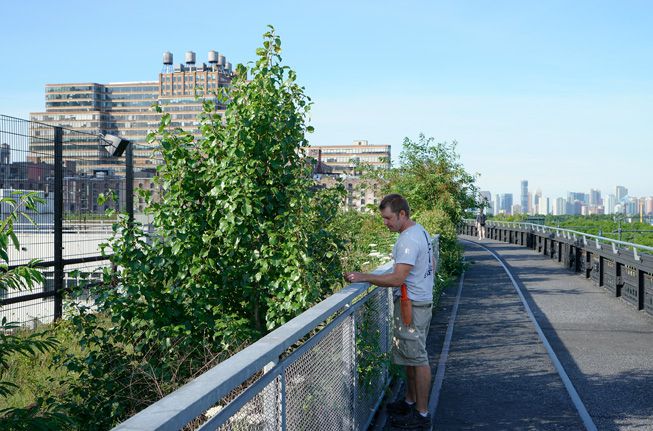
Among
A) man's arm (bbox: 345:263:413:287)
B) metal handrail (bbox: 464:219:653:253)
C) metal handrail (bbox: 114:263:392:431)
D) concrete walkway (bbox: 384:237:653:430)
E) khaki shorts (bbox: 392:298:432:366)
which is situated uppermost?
man's arm (bbox: 345:263:413:287)

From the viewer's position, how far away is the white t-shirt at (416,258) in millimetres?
5859

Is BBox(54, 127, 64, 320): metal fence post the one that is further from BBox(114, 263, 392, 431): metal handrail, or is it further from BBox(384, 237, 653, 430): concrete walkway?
BBox(114, 263, 392, 431): metal handrail

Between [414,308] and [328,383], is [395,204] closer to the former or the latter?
[414,308]

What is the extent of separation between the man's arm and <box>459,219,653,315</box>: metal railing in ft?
32.4

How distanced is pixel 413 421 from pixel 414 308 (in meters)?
0.95

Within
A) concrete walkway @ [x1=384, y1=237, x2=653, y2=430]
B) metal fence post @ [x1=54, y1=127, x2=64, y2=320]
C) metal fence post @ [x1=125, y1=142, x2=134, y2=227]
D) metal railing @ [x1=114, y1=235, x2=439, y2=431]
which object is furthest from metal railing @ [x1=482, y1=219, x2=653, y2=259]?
metal fence post @ [x1=54, y1=127, x2=64, y2=320]

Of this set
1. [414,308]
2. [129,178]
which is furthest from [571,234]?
[414,308]

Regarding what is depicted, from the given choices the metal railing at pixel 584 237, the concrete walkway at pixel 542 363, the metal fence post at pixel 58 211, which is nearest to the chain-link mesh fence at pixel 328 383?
the concrete walkway at pixel 542 363

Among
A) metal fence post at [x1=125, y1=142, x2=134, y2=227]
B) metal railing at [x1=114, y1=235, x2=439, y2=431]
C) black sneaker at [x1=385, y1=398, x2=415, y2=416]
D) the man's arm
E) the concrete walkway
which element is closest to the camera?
metal railing at [x1=114, y1=235, x2=439, y2=431]

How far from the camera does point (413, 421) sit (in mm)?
5961

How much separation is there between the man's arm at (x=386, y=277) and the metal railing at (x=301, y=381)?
3.0 inches

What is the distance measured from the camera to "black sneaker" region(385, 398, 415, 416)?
246 inches

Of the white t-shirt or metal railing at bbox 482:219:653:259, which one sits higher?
the white t-shirt

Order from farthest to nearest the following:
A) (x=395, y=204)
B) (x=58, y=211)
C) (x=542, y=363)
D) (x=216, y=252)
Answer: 1. (x=58, y=211)
2. (x=542, y=363)
3. (x=216, y=252)
4. (x=395, y=204)
